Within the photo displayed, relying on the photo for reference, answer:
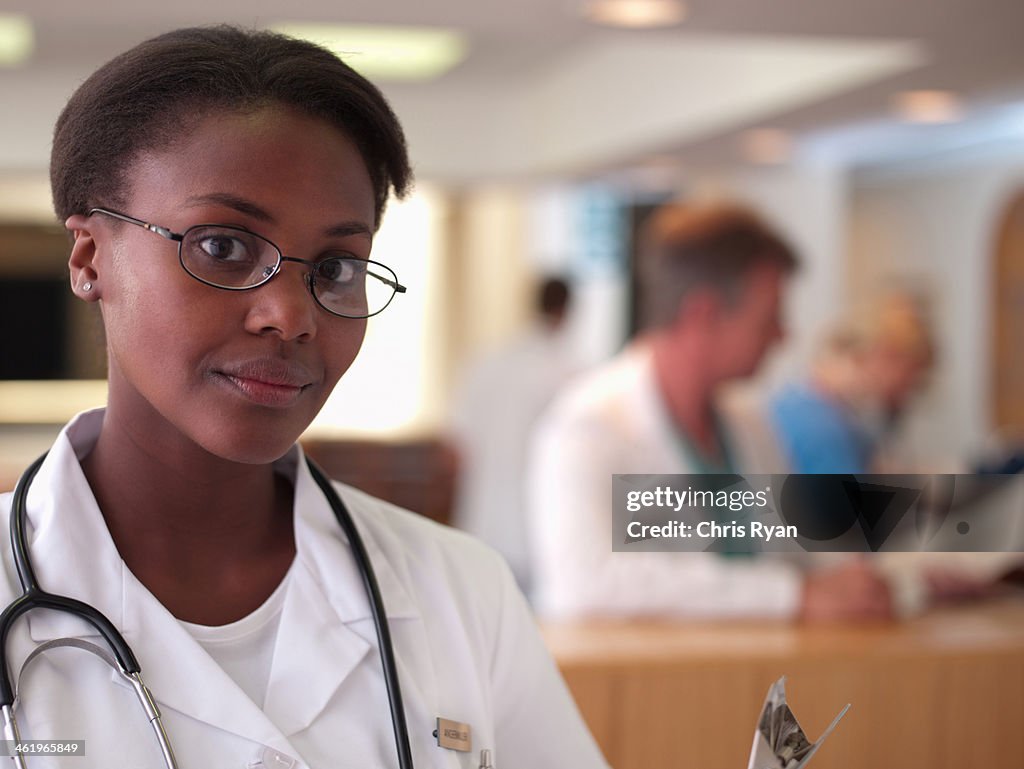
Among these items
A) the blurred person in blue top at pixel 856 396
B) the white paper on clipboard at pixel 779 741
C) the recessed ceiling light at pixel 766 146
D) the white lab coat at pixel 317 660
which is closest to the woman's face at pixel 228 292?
the white lab coat at pixel 317 660

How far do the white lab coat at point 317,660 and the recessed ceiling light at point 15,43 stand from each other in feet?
12.8

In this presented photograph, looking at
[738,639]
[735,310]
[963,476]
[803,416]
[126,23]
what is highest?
[126,23]

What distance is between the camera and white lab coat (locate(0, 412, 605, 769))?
73 centimetres

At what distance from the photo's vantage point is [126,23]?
276 centimetres

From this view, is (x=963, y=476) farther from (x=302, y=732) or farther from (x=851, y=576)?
(x=851, y=576)

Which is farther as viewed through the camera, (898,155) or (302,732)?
(898,155)

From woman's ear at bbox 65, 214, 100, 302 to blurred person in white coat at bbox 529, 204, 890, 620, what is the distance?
0.61 metres

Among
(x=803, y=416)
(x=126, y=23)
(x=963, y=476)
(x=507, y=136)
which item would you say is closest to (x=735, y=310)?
(x=803, y=416)

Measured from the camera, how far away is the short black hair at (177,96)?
29.8 inches

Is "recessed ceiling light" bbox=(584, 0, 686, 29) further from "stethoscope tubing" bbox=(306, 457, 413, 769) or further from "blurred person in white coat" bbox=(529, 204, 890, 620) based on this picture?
"stethoscope tubing" bbox=(306, 457, 413, 769)

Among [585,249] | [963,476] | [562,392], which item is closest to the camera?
[963,476]

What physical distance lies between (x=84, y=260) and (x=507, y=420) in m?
3.12

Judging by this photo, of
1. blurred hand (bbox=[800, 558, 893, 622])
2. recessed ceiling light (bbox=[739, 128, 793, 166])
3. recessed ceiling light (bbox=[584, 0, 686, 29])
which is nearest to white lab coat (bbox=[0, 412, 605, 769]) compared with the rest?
blurred hand (bbox=[800, 558, 893, 622])

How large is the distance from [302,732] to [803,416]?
1084 millimetres
